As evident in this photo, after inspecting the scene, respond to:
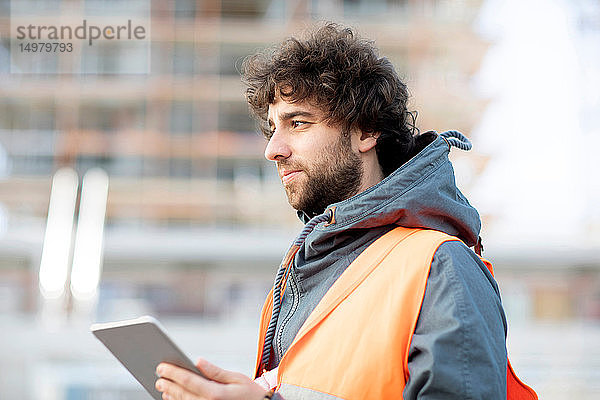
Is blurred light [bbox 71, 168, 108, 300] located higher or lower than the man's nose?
lower

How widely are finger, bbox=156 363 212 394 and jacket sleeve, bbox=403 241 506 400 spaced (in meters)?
0.31

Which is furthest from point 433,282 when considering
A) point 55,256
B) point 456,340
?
point 55,256

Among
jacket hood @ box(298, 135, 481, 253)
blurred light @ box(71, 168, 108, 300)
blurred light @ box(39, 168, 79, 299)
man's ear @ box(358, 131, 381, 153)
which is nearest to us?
jacket hood @ box(298, 135, 481, 253)

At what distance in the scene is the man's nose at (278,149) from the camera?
1.39 meters

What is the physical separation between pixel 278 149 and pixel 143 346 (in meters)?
0.48

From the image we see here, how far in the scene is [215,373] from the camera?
108cm

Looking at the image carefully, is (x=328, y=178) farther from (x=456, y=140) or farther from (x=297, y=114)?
(x=456, y=140)

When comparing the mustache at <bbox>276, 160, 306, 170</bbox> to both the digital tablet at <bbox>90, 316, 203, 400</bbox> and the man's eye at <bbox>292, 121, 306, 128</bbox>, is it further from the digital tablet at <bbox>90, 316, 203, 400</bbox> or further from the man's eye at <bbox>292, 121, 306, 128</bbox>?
the digital tablet at <bbox>90, 316, 203, 400</bbox>

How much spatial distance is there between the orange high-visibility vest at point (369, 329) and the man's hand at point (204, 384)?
0.10 meters

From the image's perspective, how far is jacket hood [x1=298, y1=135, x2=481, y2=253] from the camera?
124cm

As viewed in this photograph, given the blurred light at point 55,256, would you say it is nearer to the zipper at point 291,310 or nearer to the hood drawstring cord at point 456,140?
the zipper at point 291,310

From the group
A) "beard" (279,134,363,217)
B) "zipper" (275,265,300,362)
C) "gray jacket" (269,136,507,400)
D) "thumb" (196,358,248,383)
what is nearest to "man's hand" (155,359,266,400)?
"thumb" (196,358,248,383)

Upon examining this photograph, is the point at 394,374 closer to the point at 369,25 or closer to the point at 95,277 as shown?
the point at 95,277

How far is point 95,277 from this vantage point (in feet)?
15.8
